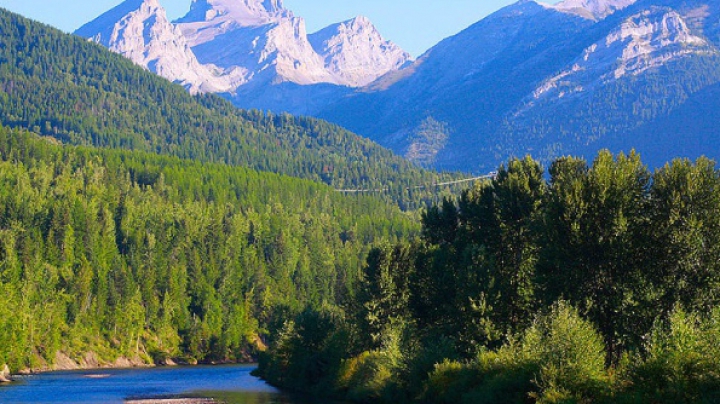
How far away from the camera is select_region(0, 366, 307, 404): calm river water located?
424ft

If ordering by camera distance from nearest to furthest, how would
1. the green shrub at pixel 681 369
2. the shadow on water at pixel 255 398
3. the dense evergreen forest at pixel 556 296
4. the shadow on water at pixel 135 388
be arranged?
the green shrub at pixel 681 369
the dense evergreen forest at pixel 556 296
the shadow on water at pixel 255 398
the shadow on water at pixel 135 388

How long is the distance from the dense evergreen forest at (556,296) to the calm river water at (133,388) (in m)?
13.3

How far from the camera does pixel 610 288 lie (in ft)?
303

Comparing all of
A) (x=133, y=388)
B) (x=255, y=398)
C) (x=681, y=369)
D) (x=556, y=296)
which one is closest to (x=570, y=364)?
(x=681, y=369)

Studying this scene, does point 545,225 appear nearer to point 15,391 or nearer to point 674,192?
point 674,192

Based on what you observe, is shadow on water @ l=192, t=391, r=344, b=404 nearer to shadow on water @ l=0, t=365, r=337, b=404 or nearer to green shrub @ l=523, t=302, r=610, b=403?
shadow on water @ l=0, t=365, r=337, b=404

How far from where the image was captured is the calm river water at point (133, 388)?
129125 millimetres

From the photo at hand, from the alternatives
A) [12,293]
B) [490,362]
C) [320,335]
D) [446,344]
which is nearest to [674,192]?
[490,362]

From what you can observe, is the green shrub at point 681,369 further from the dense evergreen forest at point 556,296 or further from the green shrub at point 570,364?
the green shrub at point 570,364

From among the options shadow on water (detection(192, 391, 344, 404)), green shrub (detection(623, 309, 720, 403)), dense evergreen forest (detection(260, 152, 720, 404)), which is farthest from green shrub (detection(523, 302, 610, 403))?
shadow on water (detection(192, 391, 344, 404))

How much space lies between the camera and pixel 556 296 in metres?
94.6

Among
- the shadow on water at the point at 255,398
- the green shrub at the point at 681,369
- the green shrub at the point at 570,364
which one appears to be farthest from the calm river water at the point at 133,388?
the green shrub at the point at 681,369

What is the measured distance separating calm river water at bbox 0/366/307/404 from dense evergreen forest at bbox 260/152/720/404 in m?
13.3

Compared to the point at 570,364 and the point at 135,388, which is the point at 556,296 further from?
the point at 135,388
